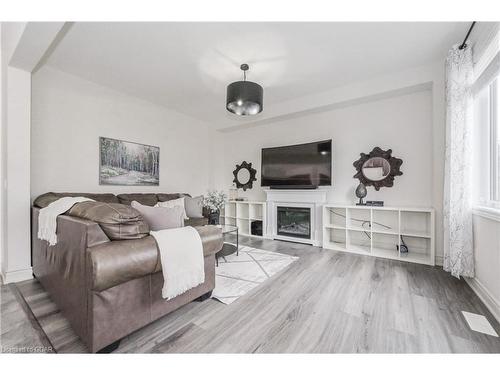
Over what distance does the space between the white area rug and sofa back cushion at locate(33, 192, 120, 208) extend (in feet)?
5.96

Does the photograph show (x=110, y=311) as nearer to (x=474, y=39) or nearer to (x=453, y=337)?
(x=453, y=337)

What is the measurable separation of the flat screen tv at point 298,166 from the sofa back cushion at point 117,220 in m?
3.01

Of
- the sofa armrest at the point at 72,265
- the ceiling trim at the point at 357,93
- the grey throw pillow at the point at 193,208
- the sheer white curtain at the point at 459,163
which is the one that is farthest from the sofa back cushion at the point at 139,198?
the sheer white curtain at the point at 459,163

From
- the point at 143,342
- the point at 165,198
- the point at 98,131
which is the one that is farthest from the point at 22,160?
the point at 143,342

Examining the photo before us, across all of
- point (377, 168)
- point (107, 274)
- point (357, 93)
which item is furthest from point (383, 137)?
point (107, 274)

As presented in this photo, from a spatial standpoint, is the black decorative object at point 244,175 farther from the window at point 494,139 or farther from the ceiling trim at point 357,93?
the window at point 494,139

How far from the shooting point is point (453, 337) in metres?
1.37

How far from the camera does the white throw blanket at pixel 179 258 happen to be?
135cm

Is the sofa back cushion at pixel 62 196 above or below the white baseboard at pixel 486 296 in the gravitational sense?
above

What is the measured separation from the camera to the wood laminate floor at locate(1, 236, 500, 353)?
1296 millimetres

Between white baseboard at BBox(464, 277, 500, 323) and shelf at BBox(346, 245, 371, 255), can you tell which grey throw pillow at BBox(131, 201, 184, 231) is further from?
shelf at BBox(346, 245, 371, 255)

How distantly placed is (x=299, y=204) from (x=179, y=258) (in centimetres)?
282

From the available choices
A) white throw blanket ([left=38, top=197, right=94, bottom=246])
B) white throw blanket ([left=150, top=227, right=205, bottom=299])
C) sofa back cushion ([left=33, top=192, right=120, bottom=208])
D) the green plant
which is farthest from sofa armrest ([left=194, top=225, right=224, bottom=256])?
sofa back cushion ([left=33, top=192, right=120, bottom=208])

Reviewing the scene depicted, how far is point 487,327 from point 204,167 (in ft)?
15.3
